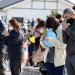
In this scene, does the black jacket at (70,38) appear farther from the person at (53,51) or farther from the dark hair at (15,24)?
the dark hair at (15,24)

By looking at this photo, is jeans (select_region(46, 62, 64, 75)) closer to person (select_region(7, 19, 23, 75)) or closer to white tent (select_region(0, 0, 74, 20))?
person (select_region(7, 19, 23, 75))

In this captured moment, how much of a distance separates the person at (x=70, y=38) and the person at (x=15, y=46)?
3424 mm

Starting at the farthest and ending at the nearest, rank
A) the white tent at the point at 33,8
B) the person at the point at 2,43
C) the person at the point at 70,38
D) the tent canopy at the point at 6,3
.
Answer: the tent canopy at the point at 6,3 → the white tent at the point at 33,8 → the person at the point at 2,43 → the person at the point at 70,38

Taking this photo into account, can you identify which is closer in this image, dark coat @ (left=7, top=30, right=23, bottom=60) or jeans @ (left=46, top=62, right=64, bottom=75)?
jeans @ (left=46, top=62, right=64, bottom=75)

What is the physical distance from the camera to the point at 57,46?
30.1 feet

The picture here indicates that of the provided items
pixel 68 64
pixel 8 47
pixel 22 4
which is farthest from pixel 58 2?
pixel 68 64

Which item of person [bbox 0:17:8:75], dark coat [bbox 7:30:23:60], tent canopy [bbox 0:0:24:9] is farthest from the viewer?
tent canopy [bbox 0:0:24:9]

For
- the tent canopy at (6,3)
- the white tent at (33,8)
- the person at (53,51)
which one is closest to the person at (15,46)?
the person at (53,51)

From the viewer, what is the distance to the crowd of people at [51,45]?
26.4ft

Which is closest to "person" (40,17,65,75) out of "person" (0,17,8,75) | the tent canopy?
"person" (0,17,8,75)

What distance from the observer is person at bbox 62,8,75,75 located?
7.92 metres

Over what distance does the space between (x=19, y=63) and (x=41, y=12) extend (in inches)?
1500

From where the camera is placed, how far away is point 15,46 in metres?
11.6

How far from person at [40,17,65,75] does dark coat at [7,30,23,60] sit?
2.23m
